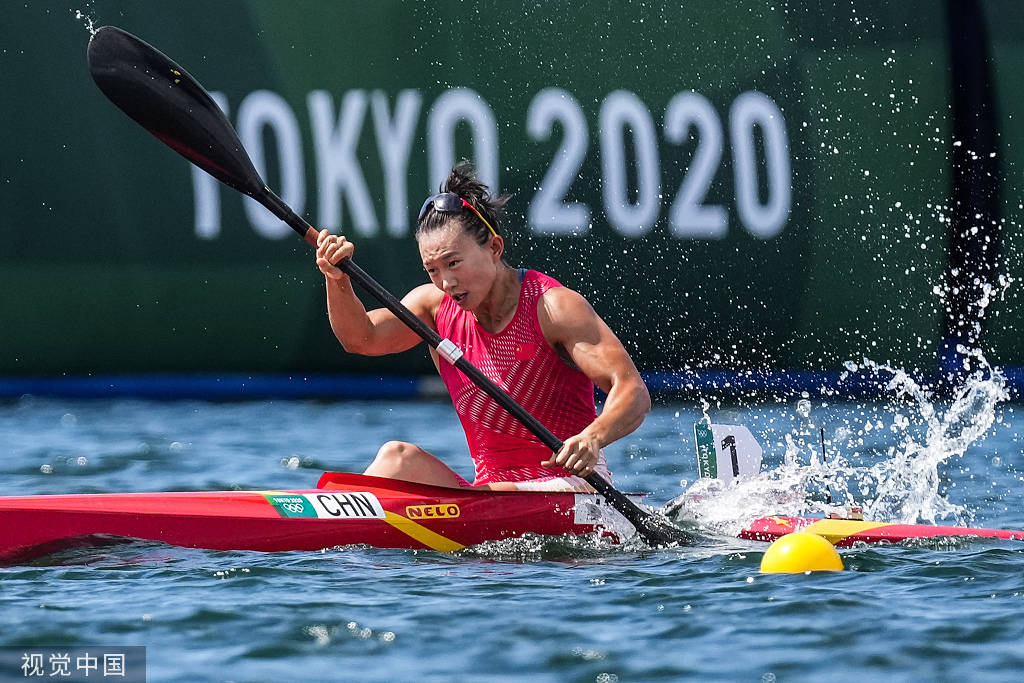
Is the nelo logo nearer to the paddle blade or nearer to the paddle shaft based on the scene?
the paddle shaft

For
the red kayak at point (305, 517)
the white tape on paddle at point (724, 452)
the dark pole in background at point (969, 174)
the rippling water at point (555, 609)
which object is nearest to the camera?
the rippling water at point (555, 609)

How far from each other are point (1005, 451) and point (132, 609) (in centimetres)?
478

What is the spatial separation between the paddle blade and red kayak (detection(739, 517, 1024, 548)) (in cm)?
201

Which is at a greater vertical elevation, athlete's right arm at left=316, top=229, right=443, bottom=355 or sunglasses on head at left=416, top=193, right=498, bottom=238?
sunglasses on head at left=416, top=193, right=498, bottom=238

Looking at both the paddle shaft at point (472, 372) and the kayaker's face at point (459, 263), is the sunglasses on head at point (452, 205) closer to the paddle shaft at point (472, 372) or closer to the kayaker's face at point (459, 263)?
the kayaker's face at point (459, 263)

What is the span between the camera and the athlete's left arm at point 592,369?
4.97 m

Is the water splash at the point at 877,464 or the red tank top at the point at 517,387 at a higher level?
the red tank top at the point at 517,387

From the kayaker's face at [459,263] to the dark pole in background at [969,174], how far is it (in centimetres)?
539

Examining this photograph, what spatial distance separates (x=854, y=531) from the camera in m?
5.16

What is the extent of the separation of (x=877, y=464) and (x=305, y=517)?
10.7 ft

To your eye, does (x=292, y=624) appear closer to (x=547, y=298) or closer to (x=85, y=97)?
(x=547, y=298)

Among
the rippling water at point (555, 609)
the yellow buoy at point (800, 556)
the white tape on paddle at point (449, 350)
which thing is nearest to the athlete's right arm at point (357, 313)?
the white tape on paddle at point (449, 350)

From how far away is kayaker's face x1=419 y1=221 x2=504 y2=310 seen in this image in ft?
16.8

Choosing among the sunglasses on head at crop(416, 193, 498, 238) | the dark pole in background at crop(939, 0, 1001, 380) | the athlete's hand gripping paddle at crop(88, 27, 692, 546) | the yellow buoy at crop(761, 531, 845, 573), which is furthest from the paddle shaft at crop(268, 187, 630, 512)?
the dark pole in background at crop(939, 0, 1001, 380)
